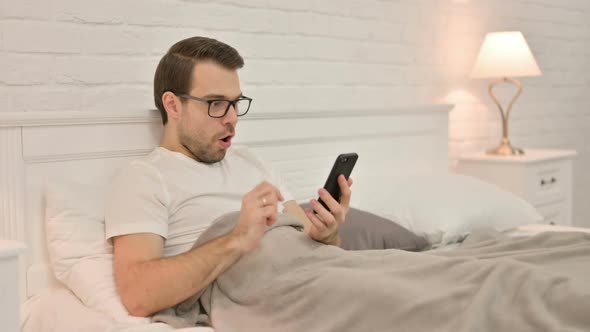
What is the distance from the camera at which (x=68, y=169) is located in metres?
1.95

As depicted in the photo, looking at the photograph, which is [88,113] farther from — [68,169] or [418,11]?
[418,11]

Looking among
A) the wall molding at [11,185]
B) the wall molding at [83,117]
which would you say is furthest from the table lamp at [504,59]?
the wall molding at [11,185]

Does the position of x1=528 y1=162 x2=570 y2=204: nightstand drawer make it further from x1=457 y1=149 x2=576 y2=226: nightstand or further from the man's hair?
the man's hair

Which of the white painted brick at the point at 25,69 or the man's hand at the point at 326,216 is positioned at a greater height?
the white painted brick at the point at 25,69

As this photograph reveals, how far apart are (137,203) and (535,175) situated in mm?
2218

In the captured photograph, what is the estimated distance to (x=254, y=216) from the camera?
1.65 m

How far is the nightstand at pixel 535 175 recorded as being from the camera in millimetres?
3389

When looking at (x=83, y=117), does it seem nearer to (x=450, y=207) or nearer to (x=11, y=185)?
(x=11, y=185)

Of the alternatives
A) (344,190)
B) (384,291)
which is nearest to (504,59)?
(344,190)

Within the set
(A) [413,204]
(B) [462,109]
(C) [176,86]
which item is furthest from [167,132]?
(B) [462,109]

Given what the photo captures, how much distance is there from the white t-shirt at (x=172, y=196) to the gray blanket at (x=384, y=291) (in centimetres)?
13

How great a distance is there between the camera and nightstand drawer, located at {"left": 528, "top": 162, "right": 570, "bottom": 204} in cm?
343

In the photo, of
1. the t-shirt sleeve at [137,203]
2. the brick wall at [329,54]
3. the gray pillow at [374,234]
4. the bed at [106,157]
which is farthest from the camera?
the gray pillow at [374,234]

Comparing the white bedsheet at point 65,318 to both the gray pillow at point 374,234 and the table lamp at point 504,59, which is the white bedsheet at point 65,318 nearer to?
the gray pillow at point 374,234
